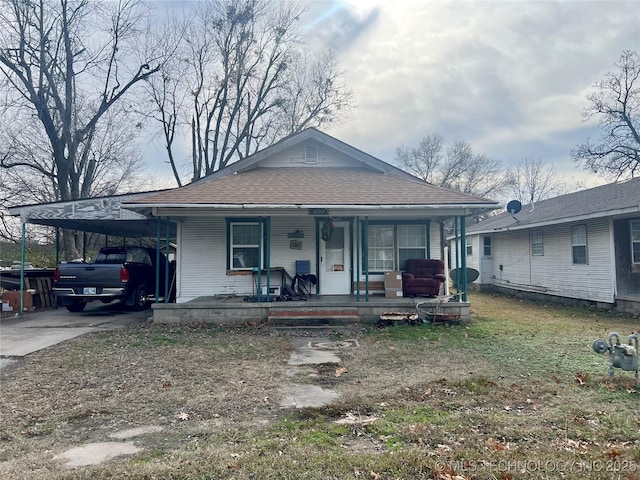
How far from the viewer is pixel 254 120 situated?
91.2 ft

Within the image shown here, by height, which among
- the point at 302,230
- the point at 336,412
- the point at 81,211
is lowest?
the point at 336,412

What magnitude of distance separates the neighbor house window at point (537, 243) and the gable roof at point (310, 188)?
657 centimetres

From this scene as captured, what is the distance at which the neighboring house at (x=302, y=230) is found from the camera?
10023 millimetres

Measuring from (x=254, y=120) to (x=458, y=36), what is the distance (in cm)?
1956

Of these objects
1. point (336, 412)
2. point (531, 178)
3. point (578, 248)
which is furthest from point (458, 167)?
point (336, 412)

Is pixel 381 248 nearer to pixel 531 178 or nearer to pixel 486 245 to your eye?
pixel 486 245

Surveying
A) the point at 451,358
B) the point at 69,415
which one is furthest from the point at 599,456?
the point at 69,415

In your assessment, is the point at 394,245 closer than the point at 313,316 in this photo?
No

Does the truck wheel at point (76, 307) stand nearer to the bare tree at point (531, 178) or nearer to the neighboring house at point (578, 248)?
the neighboring house at point (578, 248)

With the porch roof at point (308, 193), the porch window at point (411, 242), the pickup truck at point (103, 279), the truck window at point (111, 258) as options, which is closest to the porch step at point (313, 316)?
the porch roof at point (308, 193)

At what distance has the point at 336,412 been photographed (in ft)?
13.8

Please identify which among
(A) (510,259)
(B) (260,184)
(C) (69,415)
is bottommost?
(C) (69,415)

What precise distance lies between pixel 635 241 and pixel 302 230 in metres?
9.58

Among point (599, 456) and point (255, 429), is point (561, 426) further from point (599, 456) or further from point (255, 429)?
point (255, 429)
